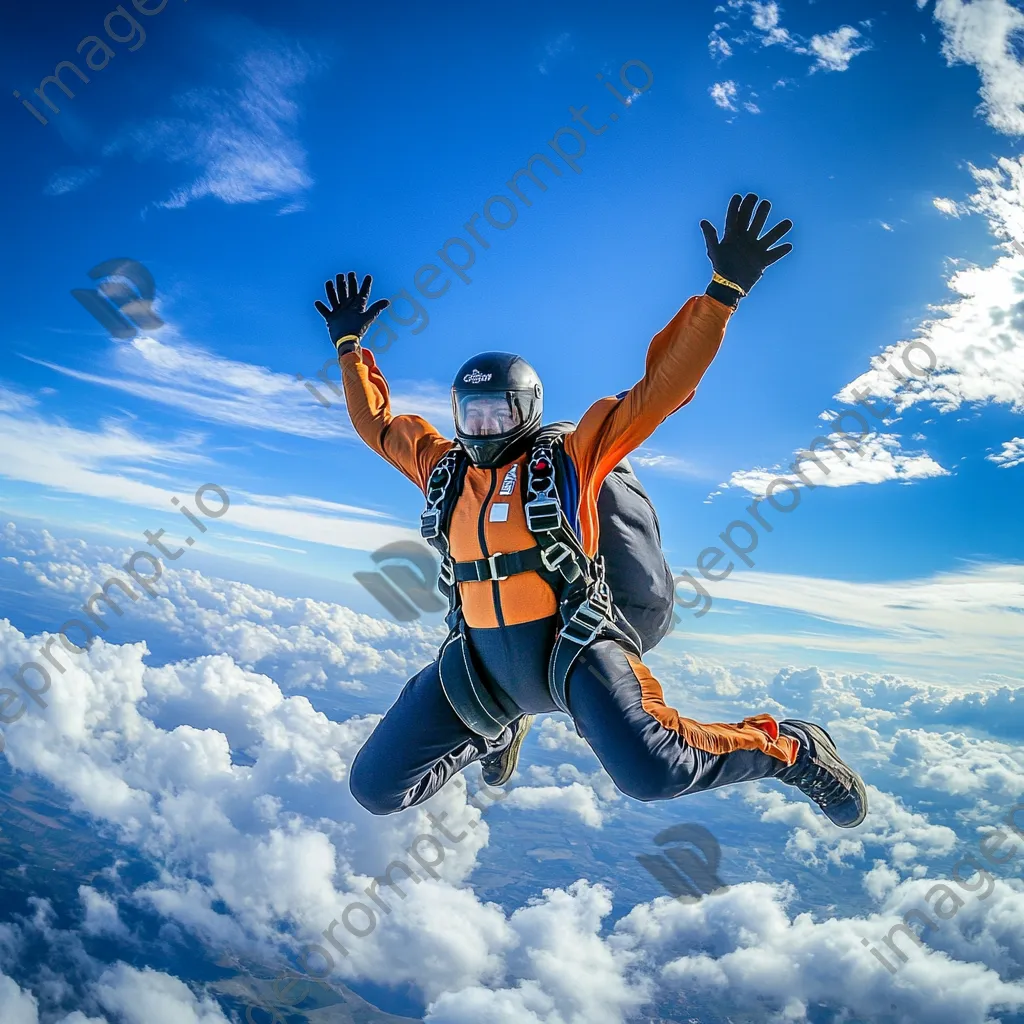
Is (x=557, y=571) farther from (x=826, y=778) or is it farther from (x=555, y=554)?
(x=826, y=778)

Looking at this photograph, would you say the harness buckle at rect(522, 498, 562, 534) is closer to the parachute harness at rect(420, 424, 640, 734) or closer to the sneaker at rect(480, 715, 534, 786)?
the parachute harness at rect(420, 424, 640, 734)

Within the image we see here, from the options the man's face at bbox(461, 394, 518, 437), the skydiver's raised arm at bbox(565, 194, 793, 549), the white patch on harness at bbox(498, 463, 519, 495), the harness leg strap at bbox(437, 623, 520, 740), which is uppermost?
the skydiver's raised arm at bbox(565, 194, 793, 549)

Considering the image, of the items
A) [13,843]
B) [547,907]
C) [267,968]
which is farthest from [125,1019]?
[547,907]

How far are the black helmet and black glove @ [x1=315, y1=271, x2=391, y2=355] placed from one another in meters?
1.17

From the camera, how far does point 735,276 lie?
3068 millimetres

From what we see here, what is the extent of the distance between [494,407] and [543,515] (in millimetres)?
651

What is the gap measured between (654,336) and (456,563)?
152 centimetres

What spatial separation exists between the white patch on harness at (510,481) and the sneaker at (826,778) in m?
2.02

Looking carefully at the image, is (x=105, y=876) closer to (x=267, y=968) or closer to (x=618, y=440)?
(x=267, y=968)

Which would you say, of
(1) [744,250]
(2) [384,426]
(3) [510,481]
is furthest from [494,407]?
(1) [744,250]

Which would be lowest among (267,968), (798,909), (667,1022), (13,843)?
(267,968)

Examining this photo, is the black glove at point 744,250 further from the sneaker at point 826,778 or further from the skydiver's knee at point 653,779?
the sneaker at point 826,778

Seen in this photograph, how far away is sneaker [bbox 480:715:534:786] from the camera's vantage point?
177 inches

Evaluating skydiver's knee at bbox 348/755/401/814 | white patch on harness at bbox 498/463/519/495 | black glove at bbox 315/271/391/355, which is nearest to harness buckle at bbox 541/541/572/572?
white patch on harness at bbox 498/463/519/495
